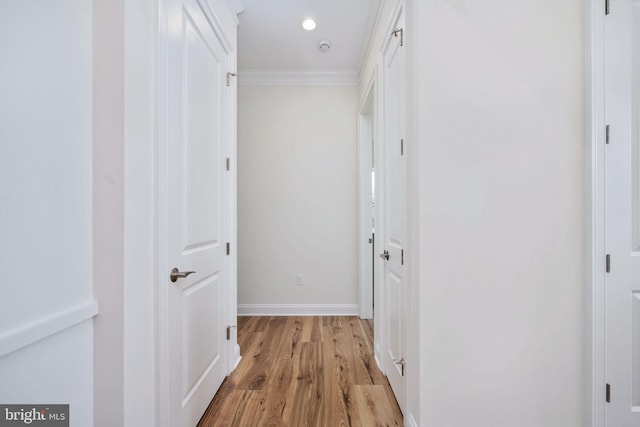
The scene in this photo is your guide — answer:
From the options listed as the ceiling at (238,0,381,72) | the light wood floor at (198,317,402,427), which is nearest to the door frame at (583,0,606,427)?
the light wood floor at (198,317,402,427)

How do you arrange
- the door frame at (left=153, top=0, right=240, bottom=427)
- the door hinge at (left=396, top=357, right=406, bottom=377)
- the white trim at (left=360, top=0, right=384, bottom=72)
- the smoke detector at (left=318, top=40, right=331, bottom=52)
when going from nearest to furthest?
the door frame at (left=153, top=0, right=240, bottom=427) → the door hinge at (left=396, top=357, right=406, bottom=377) → the white trim at (left=360, top=0, right=384, bottom=72) → the smoke detector at (left=318, top=40, right=331, bottom=52)

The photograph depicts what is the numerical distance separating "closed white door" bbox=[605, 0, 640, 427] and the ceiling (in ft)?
4.94

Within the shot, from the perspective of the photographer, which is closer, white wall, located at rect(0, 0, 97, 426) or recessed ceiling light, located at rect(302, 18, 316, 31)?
white wall, located at rect(0, 0, 97, 426)

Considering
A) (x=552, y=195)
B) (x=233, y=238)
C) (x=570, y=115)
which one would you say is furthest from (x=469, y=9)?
(x=233, y=238)

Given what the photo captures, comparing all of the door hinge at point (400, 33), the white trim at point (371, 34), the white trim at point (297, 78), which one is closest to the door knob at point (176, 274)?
the door hinge at point (400, 33)

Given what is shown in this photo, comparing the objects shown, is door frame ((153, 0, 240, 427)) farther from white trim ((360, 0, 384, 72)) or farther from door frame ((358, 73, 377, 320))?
door frame ((358, 73, 377, 320))

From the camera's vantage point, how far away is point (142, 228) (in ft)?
3.95

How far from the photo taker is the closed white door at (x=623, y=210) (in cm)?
140

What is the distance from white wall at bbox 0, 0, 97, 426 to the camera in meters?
0.80

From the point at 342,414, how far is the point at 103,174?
165cm

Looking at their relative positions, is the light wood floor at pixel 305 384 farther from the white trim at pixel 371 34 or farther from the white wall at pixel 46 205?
the white trim at pixel 371 34

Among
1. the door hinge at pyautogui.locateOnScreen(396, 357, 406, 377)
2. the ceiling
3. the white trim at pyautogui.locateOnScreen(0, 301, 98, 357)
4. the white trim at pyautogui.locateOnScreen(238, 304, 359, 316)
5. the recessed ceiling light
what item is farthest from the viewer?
the white trim at pyautogui.locateOnScreen(238, 304, 359, 316)

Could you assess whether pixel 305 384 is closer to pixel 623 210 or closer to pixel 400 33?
pixel 623 210

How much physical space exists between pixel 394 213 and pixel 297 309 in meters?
2.04
